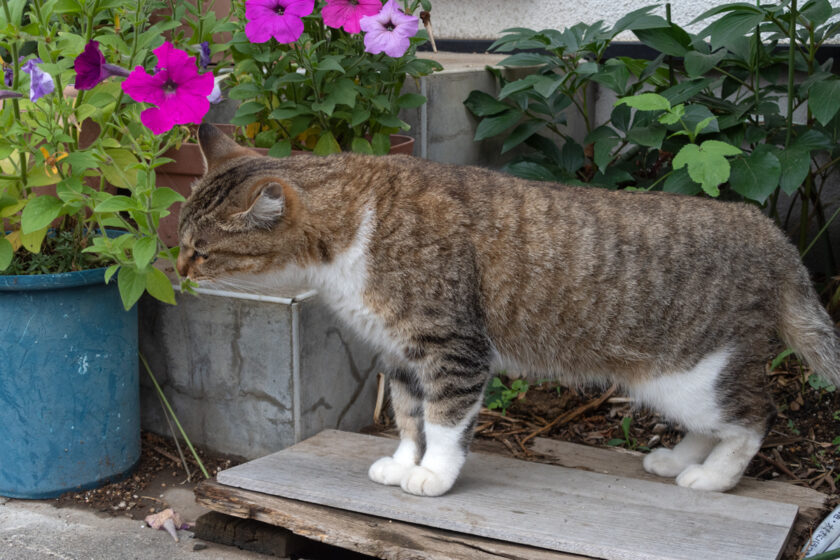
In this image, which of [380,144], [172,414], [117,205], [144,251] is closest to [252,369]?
[172,414]

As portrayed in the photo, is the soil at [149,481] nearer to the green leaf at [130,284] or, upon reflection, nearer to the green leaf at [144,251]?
the green leaf at [130,284]

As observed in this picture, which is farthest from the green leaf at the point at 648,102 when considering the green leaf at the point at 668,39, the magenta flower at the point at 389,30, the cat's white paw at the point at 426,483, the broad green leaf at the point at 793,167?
the cat's white paw at the point at 426,483

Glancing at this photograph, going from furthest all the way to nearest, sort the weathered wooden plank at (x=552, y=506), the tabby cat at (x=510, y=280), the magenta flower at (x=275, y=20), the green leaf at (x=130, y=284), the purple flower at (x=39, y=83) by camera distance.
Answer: the magenta flower at (x=275, y=20) < the green leaf at (x=130, y=284) < the tabby cat at (x=510, y=280) < the purple flower at (x=39, y=83) < the weathered wooden plank at (x=552, y=506)

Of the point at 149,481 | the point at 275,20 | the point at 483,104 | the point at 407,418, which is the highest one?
the point at 275,20

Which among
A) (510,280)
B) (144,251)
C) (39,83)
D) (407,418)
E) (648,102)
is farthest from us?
(648,102)

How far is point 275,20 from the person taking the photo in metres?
3.17

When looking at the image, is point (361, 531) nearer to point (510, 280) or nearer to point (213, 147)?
point (510, 280)

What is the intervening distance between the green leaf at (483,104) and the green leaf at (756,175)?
3.86ft

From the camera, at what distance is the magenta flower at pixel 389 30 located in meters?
3.27

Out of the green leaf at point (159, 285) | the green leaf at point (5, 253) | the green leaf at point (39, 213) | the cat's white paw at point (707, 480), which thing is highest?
the green leaf at point (39, 213)

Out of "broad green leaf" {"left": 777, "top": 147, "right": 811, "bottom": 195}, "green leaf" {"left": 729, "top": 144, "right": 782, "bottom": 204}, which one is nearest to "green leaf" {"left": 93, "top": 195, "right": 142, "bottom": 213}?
"green leaf" {"left": 729, "top": 144, "right": 782, "bottom": 204}

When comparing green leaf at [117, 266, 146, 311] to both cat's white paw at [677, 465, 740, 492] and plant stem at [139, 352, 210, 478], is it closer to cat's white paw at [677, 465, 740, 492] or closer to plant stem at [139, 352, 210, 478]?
plant stem at [139, 352, 210, 478]

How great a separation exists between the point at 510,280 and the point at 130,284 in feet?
3.95

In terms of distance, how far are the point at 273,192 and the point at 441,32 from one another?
3.27 metres
